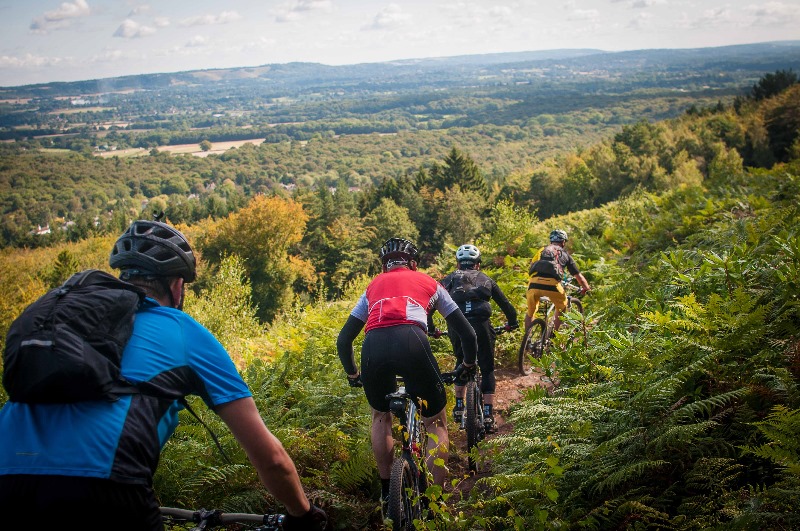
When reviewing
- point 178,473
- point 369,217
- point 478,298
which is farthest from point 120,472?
point 369,217

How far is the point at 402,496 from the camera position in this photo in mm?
4039

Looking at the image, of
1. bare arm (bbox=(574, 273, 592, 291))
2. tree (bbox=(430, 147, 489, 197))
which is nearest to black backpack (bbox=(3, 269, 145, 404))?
bare arm (bbox=(574, 273, 592, 291))

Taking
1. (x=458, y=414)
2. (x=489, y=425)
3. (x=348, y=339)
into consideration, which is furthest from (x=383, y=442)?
(x=489, y=425)

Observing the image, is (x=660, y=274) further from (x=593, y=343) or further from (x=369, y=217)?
(x=369, y=217)

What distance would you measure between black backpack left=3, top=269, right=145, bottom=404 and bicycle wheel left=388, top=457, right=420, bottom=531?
97.0 inches

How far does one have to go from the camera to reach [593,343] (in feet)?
20.7

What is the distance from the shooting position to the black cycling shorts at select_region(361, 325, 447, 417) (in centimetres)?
450

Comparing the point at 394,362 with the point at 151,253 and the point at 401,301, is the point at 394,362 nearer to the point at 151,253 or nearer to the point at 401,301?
the point at 401,301

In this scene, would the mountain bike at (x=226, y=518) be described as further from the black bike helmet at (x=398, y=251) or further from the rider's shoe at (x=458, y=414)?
the rider's shoe at (x=458, y=414)

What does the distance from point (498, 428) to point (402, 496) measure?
11.8 feet

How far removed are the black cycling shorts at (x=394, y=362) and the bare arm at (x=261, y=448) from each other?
2.12 metres

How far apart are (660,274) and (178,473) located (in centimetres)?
689

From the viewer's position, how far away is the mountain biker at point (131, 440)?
189 centimetres

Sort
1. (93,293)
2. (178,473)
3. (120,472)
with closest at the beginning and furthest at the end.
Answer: (120,472)
(93,293)
(178,473)
